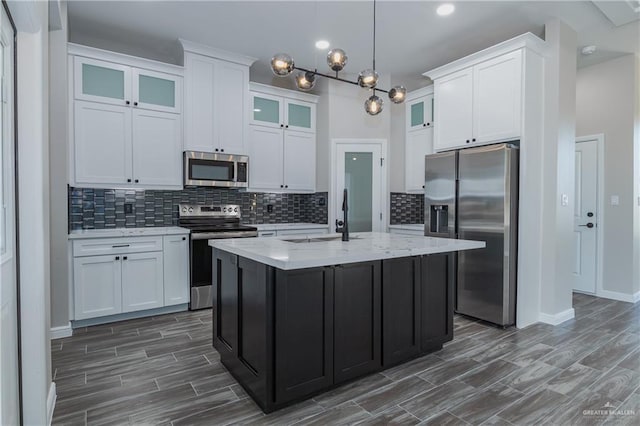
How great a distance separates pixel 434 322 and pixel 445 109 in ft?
7.98

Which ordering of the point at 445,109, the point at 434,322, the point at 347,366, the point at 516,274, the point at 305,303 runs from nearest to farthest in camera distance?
the point at 305,303 < the point at 347,366 < the point at 434,322 < the point at 516,274 < the point at 445,109

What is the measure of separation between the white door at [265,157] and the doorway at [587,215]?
3.92m

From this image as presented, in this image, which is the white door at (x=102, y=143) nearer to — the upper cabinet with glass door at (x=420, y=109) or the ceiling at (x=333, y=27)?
the ceiling at (x=333, y=27)

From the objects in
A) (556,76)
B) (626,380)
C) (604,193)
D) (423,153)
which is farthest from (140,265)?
(604,193)

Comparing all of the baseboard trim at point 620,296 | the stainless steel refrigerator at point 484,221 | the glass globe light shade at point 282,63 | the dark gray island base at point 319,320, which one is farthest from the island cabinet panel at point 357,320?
the baseboard trim at point 620,296

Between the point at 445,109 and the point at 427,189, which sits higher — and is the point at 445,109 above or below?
above

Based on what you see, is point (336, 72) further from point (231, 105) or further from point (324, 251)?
point (231, 105)

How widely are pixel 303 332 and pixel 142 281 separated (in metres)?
2.28

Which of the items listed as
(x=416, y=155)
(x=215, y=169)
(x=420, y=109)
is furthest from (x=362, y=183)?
(x=215, y=169)

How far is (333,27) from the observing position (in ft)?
12.1

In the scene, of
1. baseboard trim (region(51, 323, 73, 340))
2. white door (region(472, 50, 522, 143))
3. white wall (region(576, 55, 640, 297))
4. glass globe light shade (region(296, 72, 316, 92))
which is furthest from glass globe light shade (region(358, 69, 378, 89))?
white wall (region(576, 55, 640, 297))

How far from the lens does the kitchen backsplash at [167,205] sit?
3.90m

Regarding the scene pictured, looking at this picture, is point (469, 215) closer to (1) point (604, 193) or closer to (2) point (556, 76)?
(2) point (556, 76)

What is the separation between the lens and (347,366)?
7.44 ft
